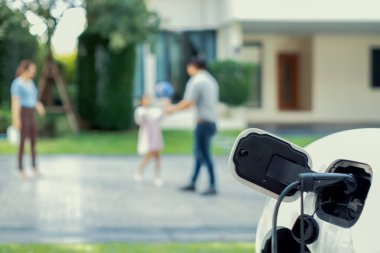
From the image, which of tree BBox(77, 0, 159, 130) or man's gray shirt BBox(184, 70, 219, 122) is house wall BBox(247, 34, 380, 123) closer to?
tree BBox(77, 0, 159, 130)

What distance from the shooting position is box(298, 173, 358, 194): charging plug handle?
7.56 ft

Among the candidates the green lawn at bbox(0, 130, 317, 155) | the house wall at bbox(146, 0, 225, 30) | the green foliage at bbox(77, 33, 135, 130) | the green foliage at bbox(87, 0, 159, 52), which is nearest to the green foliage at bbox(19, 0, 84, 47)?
the green lawn at bbox(0, 130, 317, 155)

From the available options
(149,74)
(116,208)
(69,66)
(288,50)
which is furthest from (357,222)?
(69,66)

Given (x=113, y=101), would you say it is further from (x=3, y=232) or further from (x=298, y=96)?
(x=3, y=232)

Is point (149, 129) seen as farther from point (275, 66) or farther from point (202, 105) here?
point (275, 66)

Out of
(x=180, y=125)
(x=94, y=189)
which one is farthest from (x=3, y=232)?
(x=180, y=125)

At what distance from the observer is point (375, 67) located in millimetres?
24531

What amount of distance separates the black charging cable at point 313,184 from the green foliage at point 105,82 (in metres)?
17.4

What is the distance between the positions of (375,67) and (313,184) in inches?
909

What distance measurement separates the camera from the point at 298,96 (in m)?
26.0

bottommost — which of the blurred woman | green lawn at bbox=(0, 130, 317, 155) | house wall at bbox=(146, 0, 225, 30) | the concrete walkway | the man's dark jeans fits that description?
green lawn at bbox=(0, 130, 317, 155)

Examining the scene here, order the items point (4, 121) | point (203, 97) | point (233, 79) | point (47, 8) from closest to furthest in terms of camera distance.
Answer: point (47, 8)
point (203, 97)
point (4, 121)
point (233, 79)

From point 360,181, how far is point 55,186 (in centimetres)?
866

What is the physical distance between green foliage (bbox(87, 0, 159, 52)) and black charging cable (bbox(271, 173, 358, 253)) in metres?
15.1
